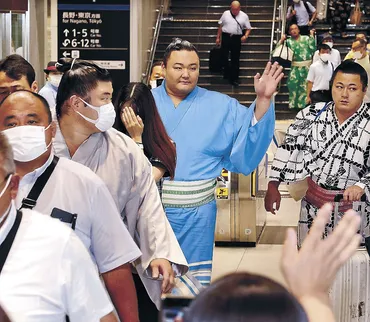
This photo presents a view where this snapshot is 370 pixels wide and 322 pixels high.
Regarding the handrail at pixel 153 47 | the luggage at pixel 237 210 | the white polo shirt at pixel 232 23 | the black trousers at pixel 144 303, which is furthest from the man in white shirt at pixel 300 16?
the black trousers at pixel 144 303

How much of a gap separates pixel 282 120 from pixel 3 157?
1442 cm

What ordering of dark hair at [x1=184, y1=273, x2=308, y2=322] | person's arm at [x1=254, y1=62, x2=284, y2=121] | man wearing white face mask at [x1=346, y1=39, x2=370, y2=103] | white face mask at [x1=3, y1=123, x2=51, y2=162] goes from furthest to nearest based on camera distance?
man wearing white face mask at [x1=346, y1=39, x2=370, y2=103]
person's arm at [x1=254, y1=62, x2=284, y2=121]
white face mask at [x1=3, y1=123, x2=51, y2=162]
dark hair at [x1=184, y1=273, x2=308, y2=322]

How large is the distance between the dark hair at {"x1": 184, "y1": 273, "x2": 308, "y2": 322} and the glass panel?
1187 centimetres

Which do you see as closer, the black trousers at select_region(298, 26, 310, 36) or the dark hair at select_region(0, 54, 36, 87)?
the dark hair at select_region(0, 54, 36, 87)

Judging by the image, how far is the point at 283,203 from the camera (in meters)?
10.0

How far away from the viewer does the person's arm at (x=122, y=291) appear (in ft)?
11.2

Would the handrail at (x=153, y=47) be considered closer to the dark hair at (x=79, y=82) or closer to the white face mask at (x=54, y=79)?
the white face mask at (x=54, y=79)

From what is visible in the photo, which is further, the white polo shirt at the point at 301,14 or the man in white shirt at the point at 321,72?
the white polo shirt at the point at 301,14

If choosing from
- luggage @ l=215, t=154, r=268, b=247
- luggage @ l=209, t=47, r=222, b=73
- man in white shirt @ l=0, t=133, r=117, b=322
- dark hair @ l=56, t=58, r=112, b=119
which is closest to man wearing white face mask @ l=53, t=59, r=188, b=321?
dark hair @ l=56, t=58, r=112, b=119

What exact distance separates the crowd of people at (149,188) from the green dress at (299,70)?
30.7 feet

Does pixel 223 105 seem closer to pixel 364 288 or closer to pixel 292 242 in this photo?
pixel 364 288

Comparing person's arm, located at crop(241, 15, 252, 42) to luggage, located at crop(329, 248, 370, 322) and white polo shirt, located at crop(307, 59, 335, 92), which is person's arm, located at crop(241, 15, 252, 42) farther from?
luggage, located at crop(329, 248, 370, 322)

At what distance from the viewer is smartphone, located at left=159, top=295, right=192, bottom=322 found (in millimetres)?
1482

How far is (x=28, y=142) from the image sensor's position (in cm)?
334
